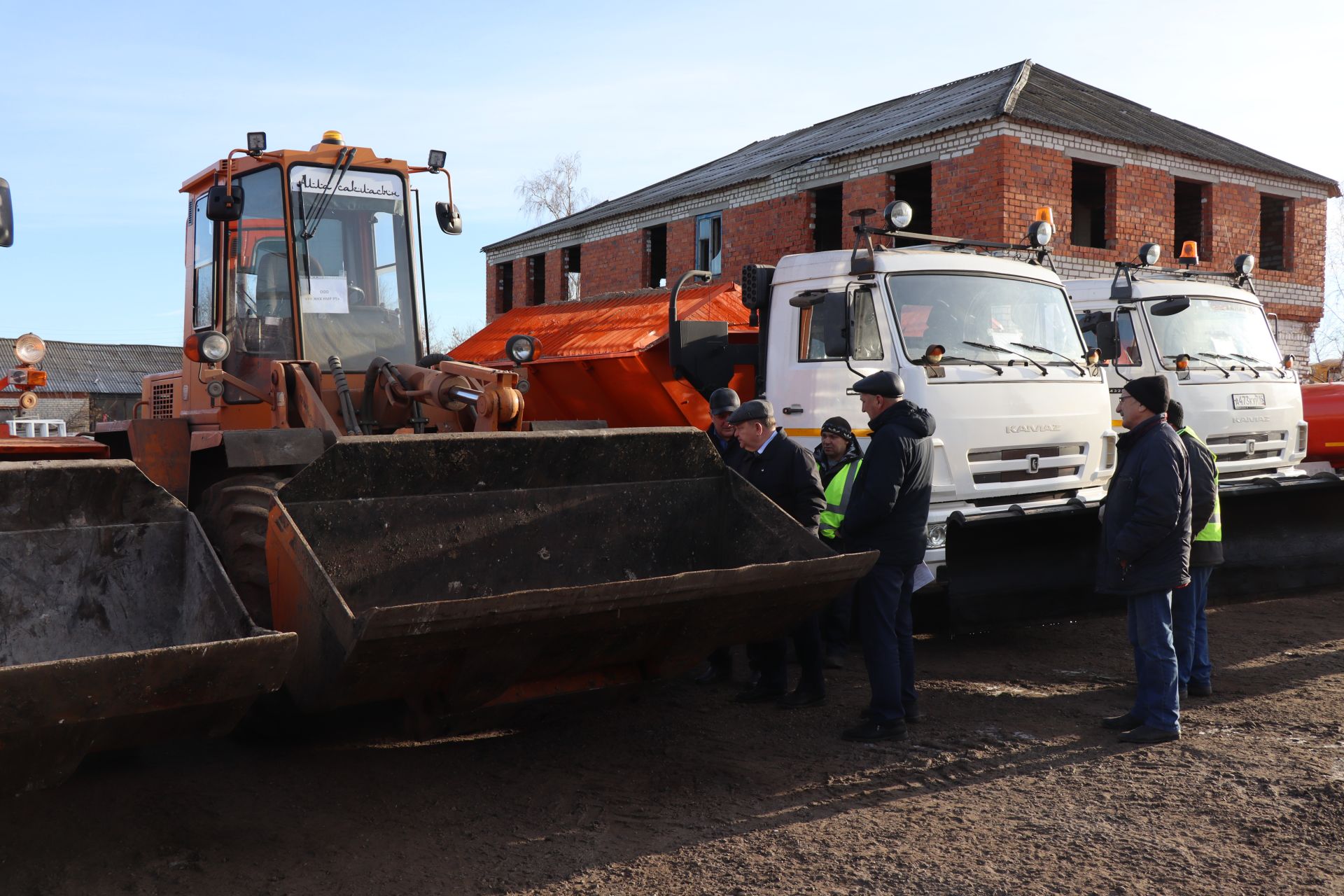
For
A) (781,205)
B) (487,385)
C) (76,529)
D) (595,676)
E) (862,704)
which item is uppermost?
(781,205)

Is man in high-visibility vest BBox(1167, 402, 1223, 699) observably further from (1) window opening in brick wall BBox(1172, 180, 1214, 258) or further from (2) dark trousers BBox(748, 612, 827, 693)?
(1) window opening in brick wall BBox(1172, 180, 1214, 258)

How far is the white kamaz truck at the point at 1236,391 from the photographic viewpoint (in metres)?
8.44

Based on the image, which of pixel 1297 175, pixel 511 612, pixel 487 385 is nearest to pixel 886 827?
pixel 511 612

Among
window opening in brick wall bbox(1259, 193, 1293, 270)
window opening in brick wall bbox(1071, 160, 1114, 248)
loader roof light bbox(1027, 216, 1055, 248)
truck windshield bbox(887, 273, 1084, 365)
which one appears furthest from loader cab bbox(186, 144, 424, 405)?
window opening in brick wall bbox(1259, 193, 1293, 270)

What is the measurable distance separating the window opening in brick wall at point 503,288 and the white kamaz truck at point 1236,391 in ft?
61.3

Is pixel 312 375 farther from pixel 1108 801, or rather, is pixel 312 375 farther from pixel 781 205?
pixel 781 205

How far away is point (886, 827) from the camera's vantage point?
421cm

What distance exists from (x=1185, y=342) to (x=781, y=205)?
9.91 meters

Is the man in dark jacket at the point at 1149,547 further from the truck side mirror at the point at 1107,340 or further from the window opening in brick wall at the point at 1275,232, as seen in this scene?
the window opening in brick wall at the point at 1275,232

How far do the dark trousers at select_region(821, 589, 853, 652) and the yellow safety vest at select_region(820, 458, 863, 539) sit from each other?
113cm

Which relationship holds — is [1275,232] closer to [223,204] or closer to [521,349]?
[521,349]

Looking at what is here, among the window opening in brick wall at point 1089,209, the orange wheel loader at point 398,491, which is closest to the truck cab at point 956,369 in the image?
the orange wheel loader at point 398,491

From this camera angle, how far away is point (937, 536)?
6.74 meters

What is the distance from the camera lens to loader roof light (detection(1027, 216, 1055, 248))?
8453 millimetres
